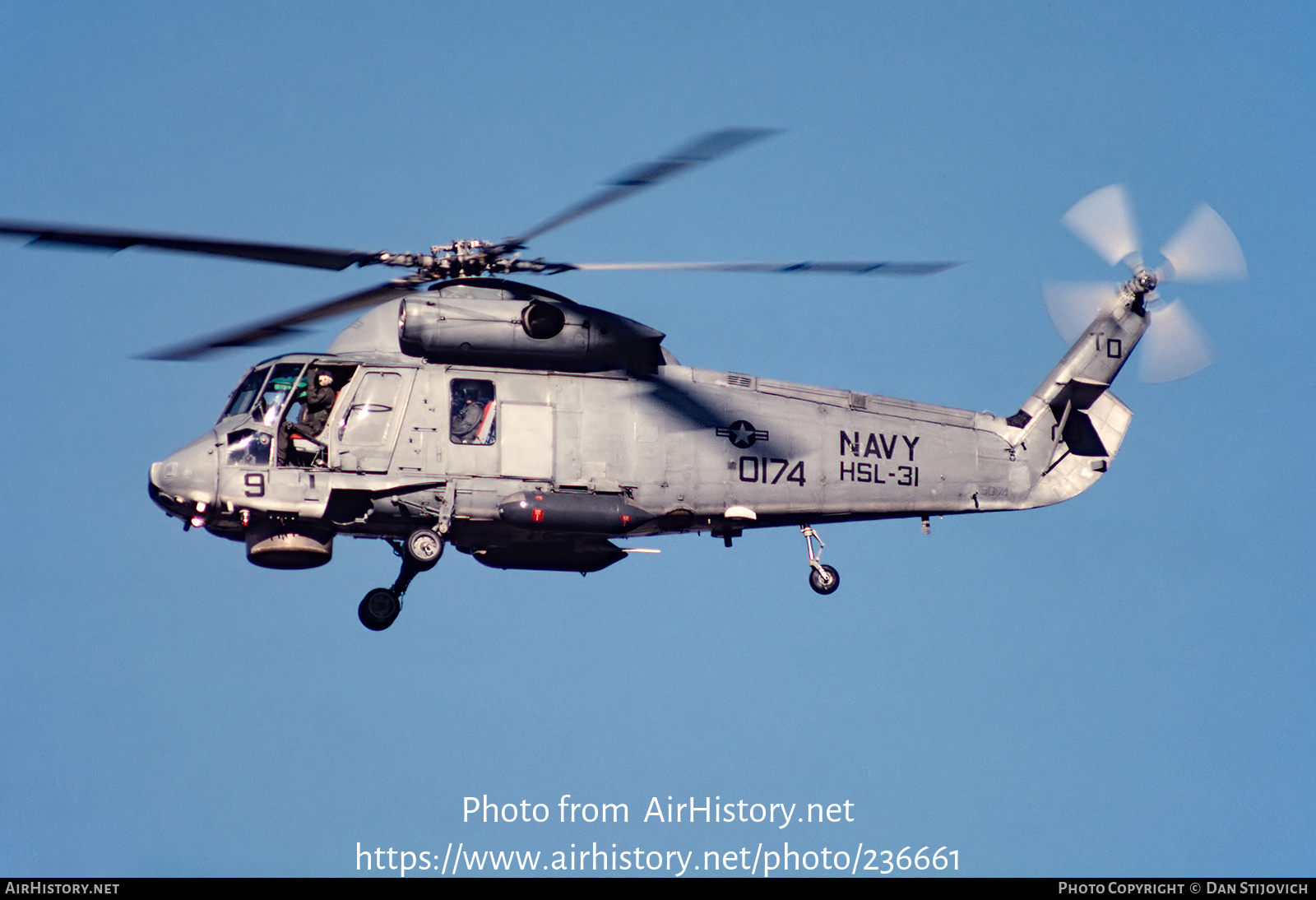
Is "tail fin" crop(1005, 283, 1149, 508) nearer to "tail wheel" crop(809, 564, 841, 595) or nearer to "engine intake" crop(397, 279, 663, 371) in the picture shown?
"tail wheel" crop(809, 564, 841, 595)

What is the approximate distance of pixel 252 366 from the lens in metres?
19.6

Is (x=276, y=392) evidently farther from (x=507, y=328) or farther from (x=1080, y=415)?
(x=1080, y=415)

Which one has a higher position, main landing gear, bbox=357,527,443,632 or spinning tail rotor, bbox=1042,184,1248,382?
spinning tail rotor, bbox=1042,184,1248,382

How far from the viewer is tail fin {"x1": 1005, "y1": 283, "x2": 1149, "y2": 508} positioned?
21.6 m

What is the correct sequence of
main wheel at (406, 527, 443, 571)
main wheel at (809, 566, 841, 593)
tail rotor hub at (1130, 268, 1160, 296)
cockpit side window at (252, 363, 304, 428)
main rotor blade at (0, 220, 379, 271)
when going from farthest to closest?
tail rotor hub at (1130, 268, 1160, 296) → main wheel at (809, 566, 841, 593) → cockpit side window at (252, 363, 304, 428) → main wheel at (406, 527, 443, 571) → main rotor blade at (0, 220, 379, 271)

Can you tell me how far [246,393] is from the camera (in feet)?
63.6

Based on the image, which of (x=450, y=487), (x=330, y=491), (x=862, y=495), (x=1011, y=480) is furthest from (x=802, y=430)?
(x=330, y=491)

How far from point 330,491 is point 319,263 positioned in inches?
103

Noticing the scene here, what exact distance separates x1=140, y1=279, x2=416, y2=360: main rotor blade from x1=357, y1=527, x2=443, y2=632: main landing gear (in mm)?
2769

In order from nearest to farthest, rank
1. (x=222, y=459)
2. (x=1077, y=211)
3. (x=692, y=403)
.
→ 1. (x=222, y=459)
2. (x=692, y=403)
3. (x=1077, y=211)

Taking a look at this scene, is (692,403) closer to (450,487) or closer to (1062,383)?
(450,487)

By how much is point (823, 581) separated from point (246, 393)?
24.3 ft

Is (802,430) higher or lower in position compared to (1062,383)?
lower

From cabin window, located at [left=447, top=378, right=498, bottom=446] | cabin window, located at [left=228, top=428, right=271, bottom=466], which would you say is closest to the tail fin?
cabin window, located at [left=447, top=378, right=498, bottom=446]
